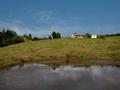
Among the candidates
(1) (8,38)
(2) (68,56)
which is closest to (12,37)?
(1) (8,38)

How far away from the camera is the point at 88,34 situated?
398 ft

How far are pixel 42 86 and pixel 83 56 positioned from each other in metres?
39.8

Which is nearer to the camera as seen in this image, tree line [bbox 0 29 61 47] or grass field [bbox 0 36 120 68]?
grass field [bbox 0 36 120 68]

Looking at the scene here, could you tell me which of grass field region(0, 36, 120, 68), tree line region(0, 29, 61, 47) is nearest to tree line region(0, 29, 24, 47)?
tree line region(0, 29, 61, 47)

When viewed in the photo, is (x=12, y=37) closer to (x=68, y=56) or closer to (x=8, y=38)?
(x=8, y=38)

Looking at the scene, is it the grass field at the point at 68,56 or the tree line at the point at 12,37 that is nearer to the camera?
the grass field at the point at 68,56

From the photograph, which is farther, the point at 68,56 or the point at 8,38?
the point at 8,38

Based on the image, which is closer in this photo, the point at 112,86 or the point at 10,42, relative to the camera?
the point at 112,86

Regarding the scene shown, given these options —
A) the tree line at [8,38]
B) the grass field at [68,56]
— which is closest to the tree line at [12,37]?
the tree line at [8,38]

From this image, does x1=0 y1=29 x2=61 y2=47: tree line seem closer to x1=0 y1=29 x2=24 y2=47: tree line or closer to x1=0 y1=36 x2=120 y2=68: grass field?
x1=0 y1=29 x2=24 y2=47: tree line

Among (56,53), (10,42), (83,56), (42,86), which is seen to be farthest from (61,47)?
(42,86)

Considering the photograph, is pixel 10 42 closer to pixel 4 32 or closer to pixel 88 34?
pixel 4 32

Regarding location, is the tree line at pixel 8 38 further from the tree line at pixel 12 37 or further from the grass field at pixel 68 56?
the grass field at pixel 68 56

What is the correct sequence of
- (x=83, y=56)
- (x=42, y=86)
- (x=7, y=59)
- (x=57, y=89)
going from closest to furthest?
(x=57, y=89) → (x=42, y=86) → (x=7, y=59) → (x=83, y=56)
